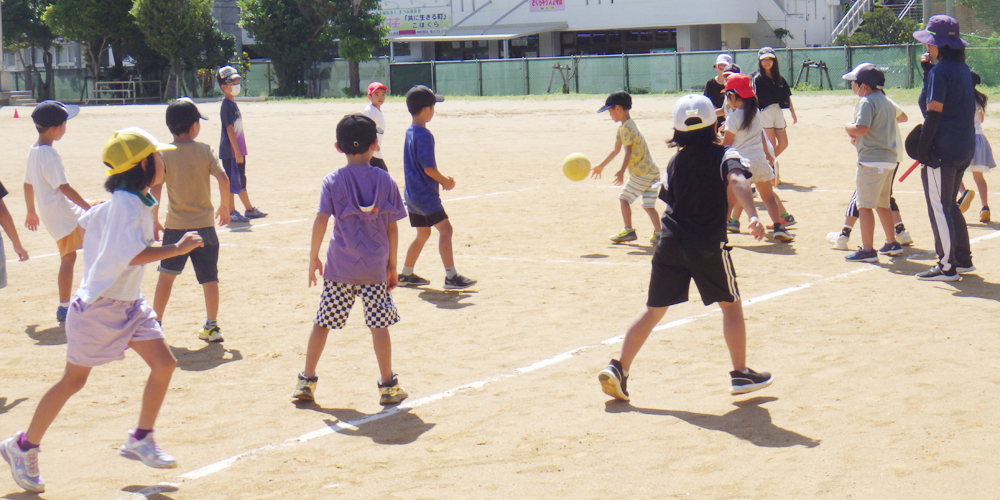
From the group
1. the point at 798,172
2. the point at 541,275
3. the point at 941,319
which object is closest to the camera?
the point at 941,319

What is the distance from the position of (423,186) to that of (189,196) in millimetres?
2308

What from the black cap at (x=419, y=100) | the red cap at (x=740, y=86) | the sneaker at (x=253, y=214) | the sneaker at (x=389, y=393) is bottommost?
the sneaker at (x=389, y=393)

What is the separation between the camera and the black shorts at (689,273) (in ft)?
17.9

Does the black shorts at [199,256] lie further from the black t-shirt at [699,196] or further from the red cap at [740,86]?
the red cap at [740,86]

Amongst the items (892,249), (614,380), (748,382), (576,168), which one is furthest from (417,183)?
(892,249)

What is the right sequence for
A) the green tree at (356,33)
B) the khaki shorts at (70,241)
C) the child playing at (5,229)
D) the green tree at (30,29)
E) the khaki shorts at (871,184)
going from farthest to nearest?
the green tree at (30,29) < the green tree at (356,33) < the khaki shorts at (871,184) < the khaki shorts at (70,241) < the child playing at (5,229)

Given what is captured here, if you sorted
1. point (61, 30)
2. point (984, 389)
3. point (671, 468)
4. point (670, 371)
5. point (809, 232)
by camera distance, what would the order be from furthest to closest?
point (61, 30), point (809, 232), point (670, 371), point (984, 389), point (671, 468)

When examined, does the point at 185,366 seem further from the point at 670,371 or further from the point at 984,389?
the point at 984,389

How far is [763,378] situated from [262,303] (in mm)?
4720

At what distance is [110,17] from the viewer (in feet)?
168

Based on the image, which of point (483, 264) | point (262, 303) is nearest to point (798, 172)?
point (483, 264)

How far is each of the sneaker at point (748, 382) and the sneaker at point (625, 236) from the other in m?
5.42

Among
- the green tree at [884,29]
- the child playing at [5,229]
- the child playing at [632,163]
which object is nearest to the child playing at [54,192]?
the child playing at [5,229]

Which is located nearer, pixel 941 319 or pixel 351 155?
pixel 351 155
